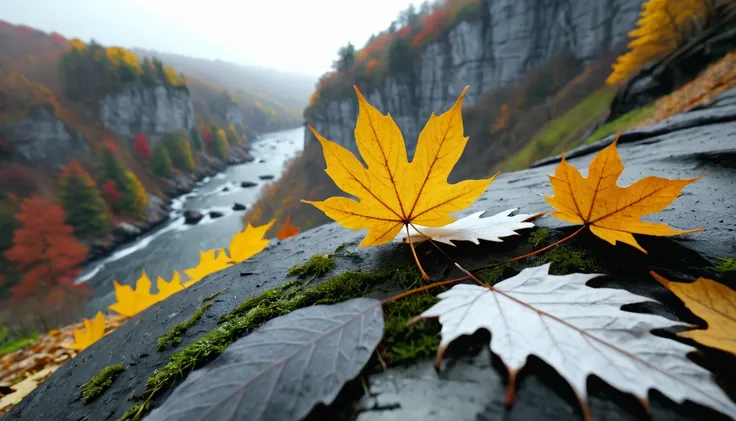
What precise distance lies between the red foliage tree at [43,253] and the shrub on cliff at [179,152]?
16.7 metres

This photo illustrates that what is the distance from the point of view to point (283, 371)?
1.44ft

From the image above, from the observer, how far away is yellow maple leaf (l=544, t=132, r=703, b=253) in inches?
23.6

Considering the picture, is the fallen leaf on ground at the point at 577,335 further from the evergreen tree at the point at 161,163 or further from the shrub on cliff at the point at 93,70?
the shrub on cliff at the point at 93,70

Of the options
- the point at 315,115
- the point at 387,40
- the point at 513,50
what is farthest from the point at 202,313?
the point at 387,40

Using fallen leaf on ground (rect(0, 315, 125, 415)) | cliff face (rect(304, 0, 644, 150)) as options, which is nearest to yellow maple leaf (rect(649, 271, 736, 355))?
fallen leaf on ground (rect(0, 315, 125, 415))

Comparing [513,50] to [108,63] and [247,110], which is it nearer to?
[108,63]

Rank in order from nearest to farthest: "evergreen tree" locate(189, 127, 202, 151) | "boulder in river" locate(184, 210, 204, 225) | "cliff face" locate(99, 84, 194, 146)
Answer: "boulder in river" locate(184, 210, 204, 225), "cliff face" locate(99, 84, 194, 146), "evergreen tree" locate(189, 127, 202, 151)

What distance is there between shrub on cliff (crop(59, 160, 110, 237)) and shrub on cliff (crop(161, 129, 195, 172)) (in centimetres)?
1308

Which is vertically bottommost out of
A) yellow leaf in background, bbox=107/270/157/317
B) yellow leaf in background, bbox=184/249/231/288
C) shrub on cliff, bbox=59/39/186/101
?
yellow leaf in background, bbox=107/270/157/317

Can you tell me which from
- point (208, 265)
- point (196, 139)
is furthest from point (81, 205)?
point (208, 265)

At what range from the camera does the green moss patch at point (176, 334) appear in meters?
0.75

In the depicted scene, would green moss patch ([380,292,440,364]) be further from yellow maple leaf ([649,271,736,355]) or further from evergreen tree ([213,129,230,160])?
evergreen tree ([213,129,230,160])

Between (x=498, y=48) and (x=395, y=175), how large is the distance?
27.4 meters

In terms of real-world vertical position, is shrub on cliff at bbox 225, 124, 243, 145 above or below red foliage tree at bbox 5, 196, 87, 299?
above
